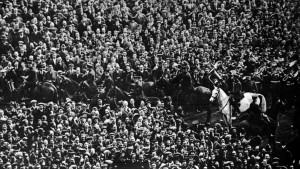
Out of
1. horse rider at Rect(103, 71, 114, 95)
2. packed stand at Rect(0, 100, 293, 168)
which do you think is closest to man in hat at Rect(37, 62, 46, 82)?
packed stand at Rect(0, 100, 293, 168)

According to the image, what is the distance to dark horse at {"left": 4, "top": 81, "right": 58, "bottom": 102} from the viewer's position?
9250mm

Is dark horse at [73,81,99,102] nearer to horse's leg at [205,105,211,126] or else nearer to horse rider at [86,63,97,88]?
horse rider at [86,63,97,88]

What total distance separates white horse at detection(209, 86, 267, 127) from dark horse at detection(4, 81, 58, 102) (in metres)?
2.79

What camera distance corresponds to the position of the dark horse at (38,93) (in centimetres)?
925

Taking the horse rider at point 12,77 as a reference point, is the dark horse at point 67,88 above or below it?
below

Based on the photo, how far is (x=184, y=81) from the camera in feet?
31.9

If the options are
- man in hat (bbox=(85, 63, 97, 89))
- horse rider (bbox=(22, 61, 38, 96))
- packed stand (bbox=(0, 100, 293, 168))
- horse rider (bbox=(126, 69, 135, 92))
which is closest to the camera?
packed stand (bbox=(0, 100, 293, 168))

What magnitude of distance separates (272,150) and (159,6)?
335 cm

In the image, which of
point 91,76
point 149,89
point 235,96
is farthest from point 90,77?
point 235,96

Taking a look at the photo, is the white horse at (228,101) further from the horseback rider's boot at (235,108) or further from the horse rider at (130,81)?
the horse rider at (130,81)

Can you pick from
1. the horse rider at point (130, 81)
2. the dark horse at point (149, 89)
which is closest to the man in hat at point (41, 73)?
the horse rider at point (130, 81)

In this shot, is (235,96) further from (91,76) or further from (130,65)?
(91,76)

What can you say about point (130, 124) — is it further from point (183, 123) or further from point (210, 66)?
point (210, 66)

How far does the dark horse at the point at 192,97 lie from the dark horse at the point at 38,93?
185 centimetres
